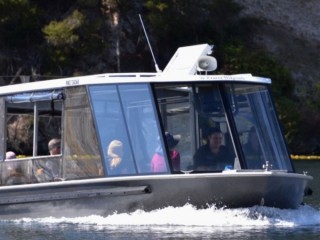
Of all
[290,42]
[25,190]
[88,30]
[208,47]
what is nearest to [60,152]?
[25,190]

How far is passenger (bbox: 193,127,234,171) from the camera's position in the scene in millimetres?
18938

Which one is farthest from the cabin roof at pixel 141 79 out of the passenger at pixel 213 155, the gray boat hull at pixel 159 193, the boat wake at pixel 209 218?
the boat wake at pixel 209 218

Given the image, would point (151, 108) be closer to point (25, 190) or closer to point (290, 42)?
point (25, 190)

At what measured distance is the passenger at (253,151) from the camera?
1914 cm

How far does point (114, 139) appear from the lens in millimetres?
19234

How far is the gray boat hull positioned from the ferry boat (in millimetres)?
15

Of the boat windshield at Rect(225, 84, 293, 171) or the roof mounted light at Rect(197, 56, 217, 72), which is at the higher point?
the roof mounted light at Rect(197, 56, 217, 72)

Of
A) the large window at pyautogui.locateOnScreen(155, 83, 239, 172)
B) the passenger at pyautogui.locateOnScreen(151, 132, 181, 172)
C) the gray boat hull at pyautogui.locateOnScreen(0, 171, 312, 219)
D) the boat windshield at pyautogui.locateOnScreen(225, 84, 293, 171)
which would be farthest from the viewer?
the boat windshield at pyautogui.locateOnScreen(225, 84, 293, 171)

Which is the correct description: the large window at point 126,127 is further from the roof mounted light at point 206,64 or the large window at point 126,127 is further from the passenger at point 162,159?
the roof mounted light at point 206,64

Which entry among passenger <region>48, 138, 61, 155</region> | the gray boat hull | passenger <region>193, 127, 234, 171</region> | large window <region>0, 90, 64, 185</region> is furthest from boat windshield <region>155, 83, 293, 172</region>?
passenger <region>48, 138, 61, 155</region>

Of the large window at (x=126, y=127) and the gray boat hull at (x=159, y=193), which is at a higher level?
the large window at (x=126, y=127)

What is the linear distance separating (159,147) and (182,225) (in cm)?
127

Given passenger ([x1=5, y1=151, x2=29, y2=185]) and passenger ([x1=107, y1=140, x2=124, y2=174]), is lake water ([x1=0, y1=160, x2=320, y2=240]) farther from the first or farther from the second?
passenger ([x1=5, y1=151, x2=29, y2=185])

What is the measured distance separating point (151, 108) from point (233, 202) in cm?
192
